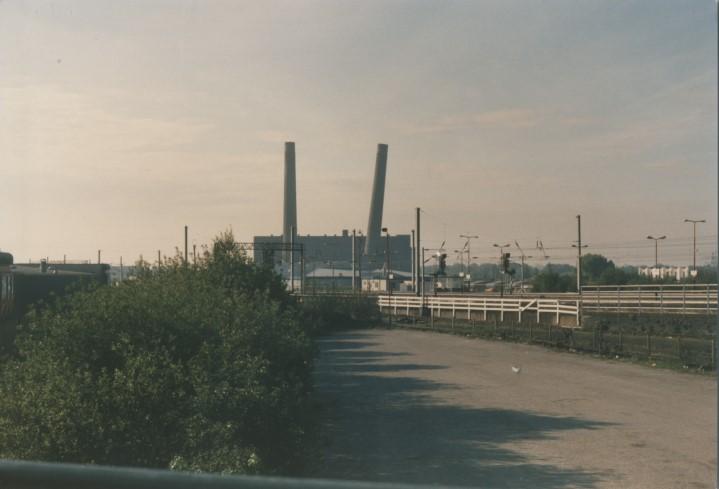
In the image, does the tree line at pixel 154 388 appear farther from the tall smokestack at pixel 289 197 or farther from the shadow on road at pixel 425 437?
the tall smokestack at pixel 289 197

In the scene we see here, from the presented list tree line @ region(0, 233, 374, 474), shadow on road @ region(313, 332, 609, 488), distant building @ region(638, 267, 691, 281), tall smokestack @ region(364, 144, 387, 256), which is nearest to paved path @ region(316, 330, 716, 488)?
shadow on road @ region(313, 332, 609, 488)

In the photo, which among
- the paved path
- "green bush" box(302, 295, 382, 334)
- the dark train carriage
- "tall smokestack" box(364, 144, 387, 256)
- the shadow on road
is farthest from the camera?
"tall smokestack" box(364, 144, 387, 256)

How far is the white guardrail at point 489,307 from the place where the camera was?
41500 mm

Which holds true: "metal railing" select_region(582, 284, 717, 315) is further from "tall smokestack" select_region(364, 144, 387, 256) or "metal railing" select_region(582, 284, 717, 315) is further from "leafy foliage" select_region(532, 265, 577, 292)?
"tall smokestack" select_region(364, 144, 387, 256)

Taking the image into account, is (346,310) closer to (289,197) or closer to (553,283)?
(553,283)

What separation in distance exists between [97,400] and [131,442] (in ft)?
2.23

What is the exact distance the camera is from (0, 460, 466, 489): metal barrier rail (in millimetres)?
2207

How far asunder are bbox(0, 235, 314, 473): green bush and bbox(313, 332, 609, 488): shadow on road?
5.54 feet

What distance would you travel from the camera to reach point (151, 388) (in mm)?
10031

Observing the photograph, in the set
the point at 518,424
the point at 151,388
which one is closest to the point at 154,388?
the point at 151,388

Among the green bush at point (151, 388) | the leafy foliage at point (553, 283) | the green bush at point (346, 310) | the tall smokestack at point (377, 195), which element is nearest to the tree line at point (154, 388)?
the green bush at point (151, 388)

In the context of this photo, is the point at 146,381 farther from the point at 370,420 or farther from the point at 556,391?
the point at 556,391

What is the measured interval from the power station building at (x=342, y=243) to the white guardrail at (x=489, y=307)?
1647cm

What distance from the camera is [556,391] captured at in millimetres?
21219
